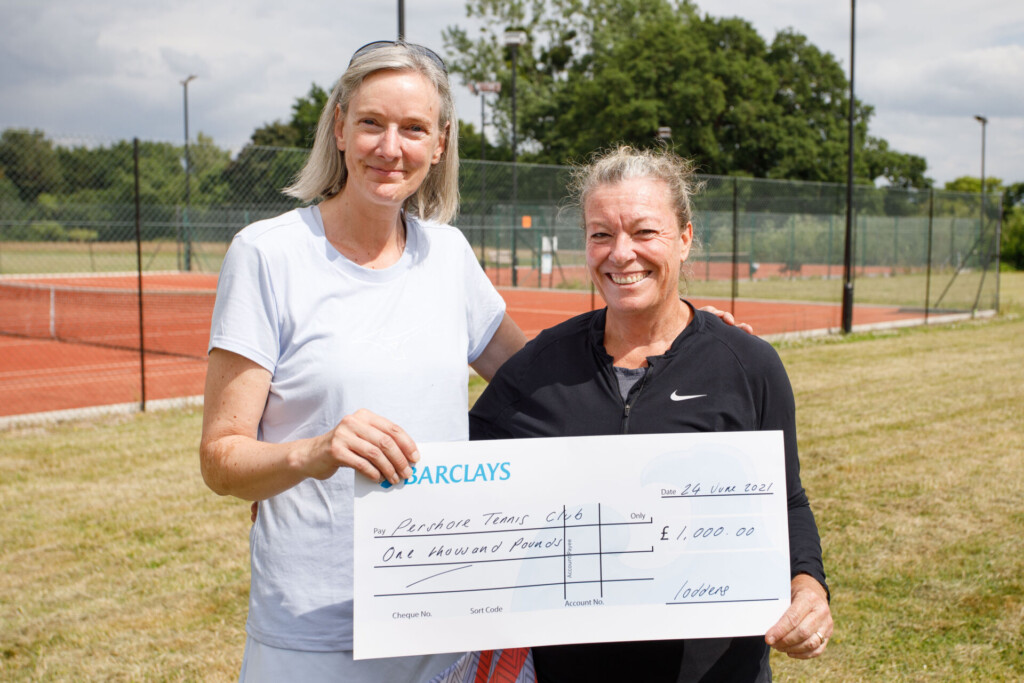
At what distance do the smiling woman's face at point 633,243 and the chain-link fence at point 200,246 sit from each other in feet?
22.0

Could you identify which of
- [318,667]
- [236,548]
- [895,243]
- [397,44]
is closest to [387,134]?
[397,44]

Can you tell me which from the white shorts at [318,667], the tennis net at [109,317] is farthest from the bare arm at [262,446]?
the tennis net at [109,317]

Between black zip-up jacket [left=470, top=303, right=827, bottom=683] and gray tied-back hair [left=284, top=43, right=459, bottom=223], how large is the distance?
55 cm

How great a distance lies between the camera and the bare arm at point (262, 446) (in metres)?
1.70

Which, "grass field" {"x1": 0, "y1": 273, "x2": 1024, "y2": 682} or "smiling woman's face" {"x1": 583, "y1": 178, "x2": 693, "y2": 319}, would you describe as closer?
"smiling woman's face" {"x1": 583, "y1": 178, "x2": 693, "y2": 319}

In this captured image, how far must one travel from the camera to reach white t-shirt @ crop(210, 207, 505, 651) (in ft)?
6.05

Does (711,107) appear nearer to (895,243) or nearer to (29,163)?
(895,243)

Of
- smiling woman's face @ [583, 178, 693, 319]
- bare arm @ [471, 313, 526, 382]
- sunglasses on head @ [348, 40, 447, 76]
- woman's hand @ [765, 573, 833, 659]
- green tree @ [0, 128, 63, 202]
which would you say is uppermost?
green tree @ [0, 128, 63, 202]

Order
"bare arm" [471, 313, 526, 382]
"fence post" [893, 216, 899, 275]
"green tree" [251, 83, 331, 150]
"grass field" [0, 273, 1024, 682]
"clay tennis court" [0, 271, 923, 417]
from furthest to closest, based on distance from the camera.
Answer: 1. "green tree" [251, 83, 331, 150]
2. "fence post" [893, 216, 899, 275]
3. "clay tennis court" [0, 271, 923, 417]
4. "grass field" [0, 273, 1024, 682]
5. "bare arm" [471, 313, 526, 382]

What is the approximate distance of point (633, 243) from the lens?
2.11 m

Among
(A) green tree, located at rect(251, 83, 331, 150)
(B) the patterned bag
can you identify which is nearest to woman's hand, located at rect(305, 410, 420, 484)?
(B) the patterned bag

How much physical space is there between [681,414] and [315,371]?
2.80 feet

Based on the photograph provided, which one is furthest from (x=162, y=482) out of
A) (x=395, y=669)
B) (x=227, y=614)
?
(x=395, y=669)

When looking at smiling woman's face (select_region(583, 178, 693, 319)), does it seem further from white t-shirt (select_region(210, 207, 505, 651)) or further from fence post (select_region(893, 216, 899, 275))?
fence post (select_region(893, 216, 899, 275))
